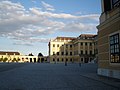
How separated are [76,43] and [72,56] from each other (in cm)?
817

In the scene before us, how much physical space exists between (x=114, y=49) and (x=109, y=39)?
1.24m

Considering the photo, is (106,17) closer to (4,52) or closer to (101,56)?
(101,56)

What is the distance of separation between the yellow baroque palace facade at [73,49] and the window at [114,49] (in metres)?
88.3

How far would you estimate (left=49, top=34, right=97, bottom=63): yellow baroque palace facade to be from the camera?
106m

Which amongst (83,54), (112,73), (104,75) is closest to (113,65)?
(112,73)

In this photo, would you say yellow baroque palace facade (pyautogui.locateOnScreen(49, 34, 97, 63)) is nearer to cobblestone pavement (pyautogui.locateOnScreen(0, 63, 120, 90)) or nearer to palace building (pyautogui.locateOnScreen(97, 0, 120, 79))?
cobblestone pavement (pyautogui.locateOnScreen(0, 63, 120, 90))

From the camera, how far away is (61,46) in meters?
117

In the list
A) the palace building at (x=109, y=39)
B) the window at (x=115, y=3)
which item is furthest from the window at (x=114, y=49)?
the window at (x=115, y=3)

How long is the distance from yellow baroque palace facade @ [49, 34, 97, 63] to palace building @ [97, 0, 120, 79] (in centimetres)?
8626

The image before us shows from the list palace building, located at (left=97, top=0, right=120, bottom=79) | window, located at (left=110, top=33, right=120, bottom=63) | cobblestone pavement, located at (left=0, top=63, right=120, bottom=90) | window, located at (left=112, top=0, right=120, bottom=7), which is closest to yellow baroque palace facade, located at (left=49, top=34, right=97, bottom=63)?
cobblestone pavement, located at (left=0, top=63, right=120, bottom=90)

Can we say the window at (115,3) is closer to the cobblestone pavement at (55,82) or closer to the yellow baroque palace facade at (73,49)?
the cobblestone pavement at (55,82)

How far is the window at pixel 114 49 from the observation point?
49.9ft

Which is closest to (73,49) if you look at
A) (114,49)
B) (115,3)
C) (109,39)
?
(109,39)

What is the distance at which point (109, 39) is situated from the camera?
16.8 metres
